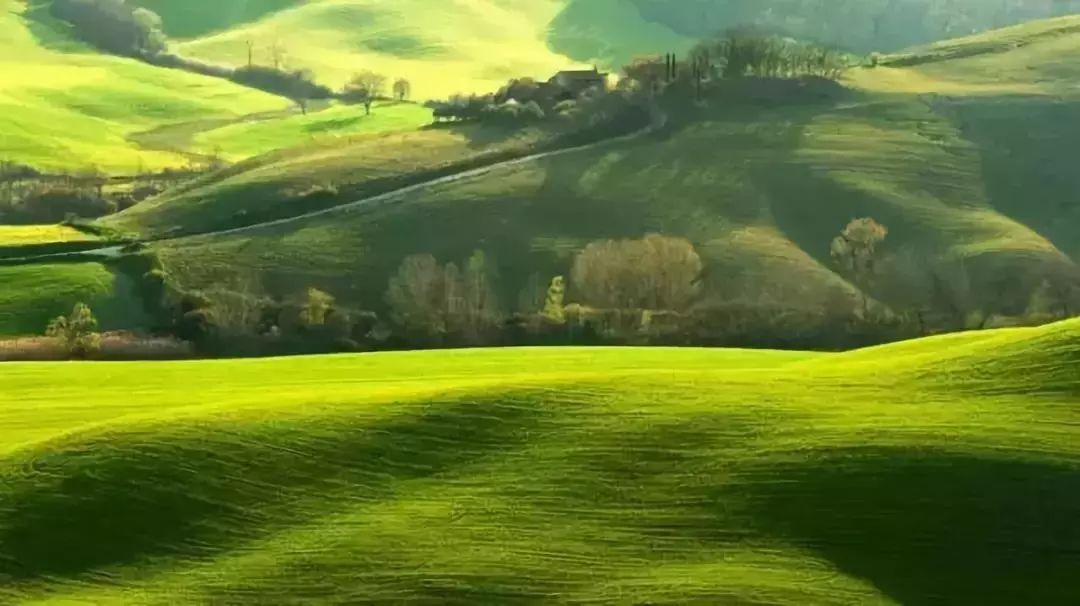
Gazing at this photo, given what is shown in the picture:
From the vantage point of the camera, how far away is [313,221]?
89625 mm

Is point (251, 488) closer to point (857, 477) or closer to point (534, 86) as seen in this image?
point (857, 477)

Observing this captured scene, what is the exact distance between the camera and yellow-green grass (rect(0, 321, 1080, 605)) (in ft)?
73.4

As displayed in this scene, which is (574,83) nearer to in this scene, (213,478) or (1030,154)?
(1030,154)

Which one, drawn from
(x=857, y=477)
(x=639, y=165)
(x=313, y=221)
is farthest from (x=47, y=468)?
(x=639, y=165)

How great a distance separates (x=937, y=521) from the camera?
24.0 m

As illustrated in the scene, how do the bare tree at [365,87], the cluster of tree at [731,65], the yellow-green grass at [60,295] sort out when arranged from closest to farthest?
1. the yellow-green grass at [60,295]
2. the cluster of tree at [731,65]
3. the bare tree at [365,87]

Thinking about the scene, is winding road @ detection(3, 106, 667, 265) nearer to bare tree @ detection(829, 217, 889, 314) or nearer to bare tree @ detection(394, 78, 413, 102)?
bare tree @ detection(829, 217, 889, 314)

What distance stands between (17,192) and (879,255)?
7585 centimetres

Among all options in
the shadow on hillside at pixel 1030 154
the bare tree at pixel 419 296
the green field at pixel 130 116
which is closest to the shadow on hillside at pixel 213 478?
the bare tree at pixel 419 296

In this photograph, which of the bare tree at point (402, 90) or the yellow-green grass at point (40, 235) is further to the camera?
the bare tree at point (402, 90)

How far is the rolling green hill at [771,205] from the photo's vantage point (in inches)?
3285

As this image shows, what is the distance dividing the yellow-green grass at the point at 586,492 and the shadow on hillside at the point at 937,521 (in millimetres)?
49

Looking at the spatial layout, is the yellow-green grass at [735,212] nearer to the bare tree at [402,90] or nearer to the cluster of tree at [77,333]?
the cluster of tree at [77,333]

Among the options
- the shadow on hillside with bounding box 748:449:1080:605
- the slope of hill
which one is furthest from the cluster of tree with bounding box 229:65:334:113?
the shadow on hillside with bounding box 748:449:1080:605
